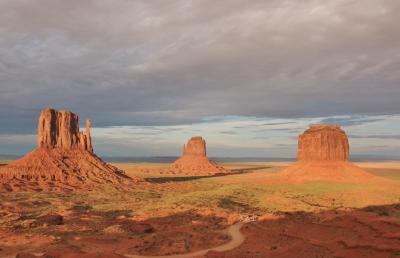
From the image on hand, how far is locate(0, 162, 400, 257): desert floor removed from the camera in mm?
26656

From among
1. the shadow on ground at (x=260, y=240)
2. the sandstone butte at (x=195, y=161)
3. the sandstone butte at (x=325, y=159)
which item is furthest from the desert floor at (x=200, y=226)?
the sandstone butte at (x=195, y=161)

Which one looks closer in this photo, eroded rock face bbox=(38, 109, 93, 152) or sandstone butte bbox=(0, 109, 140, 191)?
sandstone butte bbox=(0, 109, 140, 191)

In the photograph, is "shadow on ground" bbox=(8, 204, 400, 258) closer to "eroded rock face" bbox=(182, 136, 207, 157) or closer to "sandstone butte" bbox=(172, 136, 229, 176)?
"sandstone butte" bbox=(172, 136, 229, 176)

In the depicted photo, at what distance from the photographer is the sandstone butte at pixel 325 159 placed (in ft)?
289

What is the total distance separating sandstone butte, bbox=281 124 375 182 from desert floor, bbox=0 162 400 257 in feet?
64.4

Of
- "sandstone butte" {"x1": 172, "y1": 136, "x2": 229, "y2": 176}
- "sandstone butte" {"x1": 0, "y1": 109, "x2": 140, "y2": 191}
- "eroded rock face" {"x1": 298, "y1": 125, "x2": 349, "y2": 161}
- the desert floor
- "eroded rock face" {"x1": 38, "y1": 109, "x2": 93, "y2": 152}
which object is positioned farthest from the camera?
"sandstone butte" {"x1": 172, "y1": 136, "x2": 229, "y2": 176}

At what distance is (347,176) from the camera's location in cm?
8662

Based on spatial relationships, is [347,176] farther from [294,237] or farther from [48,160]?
[48,160]

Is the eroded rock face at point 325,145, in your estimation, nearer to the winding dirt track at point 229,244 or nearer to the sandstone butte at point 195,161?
the winding dirt track at point 229,244

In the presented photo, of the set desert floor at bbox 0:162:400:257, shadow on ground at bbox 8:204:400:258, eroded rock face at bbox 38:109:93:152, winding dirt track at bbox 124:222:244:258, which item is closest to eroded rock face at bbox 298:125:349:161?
desert floor at bbox 0:162:400:257

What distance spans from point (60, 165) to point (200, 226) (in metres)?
59.3

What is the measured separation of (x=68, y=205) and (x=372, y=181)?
6711cm

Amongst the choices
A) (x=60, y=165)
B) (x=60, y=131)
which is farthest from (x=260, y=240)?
(x=60, y=131)

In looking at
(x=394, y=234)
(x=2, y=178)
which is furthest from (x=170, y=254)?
(x=2, y=178)
